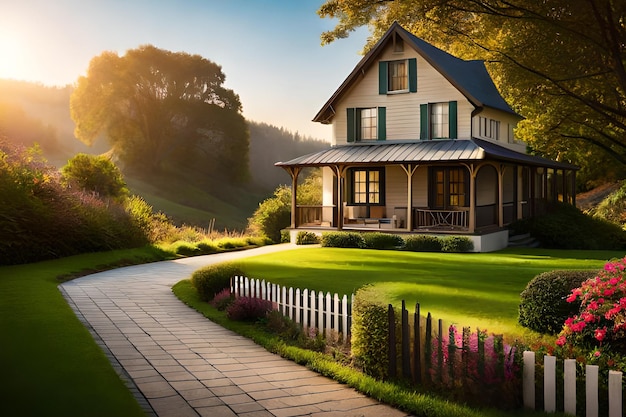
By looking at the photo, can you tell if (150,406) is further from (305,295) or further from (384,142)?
(384,142)

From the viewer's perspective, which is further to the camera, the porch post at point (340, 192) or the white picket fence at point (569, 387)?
the porch post at point (340, 192)

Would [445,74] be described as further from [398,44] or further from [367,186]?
[367,186]

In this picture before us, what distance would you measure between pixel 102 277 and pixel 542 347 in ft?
43.5

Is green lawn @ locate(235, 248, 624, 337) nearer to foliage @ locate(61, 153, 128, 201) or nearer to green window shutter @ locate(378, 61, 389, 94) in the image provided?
green window shutter @ locate(378, 61, 389, 94)

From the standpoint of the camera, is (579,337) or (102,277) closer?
(579,337)

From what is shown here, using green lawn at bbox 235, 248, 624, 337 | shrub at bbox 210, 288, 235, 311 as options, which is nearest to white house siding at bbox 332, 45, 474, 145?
green lawn at bbox 235, 248, 624, 337

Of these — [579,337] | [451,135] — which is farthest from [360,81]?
[579,337]

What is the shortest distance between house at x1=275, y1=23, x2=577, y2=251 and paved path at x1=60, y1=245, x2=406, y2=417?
1545 centimetres

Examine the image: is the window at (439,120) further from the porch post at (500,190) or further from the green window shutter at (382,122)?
the porch post at (500,190)

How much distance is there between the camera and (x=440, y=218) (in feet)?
86.9

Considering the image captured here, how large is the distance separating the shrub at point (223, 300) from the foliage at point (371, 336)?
191 inches

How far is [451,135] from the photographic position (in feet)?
89.5

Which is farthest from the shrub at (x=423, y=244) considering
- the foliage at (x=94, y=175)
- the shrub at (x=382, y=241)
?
the foliage at (x=94, y=175)

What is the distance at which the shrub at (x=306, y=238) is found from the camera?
90.2 ft
